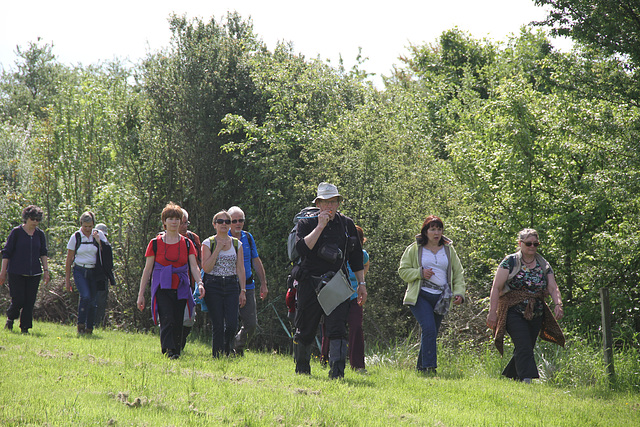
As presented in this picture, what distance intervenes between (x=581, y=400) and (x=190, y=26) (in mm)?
13373

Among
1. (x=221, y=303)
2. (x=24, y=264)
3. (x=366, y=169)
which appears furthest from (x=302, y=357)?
(x=366, y=169)

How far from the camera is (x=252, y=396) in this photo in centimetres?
578

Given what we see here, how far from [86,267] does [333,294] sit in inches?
249

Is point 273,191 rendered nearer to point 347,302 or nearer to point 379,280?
point 379,280

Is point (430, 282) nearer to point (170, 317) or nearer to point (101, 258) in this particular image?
point (170, 317)

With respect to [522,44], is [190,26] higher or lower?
lower

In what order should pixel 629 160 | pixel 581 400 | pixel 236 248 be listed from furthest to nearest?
pixel 629 160
pixel 236 248
pixel 581 400

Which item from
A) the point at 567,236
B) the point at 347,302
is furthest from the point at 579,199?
the point at 347,302

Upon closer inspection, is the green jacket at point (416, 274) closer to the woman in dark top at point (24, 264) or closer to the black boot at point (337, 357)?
the black boot at point (337, 357)

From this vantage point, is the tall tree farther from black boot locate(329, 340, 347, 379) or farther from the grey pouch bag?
black boot locate(329, 340, 347, 379)

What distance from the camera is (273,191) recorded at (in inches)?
584

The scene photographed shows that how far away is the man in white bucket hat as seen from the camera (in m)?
7.08

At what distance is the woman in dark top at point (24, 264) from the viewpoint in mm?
11125

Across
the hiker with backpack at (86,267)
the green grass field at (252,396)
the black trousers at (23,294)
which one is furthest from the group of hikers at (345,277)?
the black trousers at (23,294)
